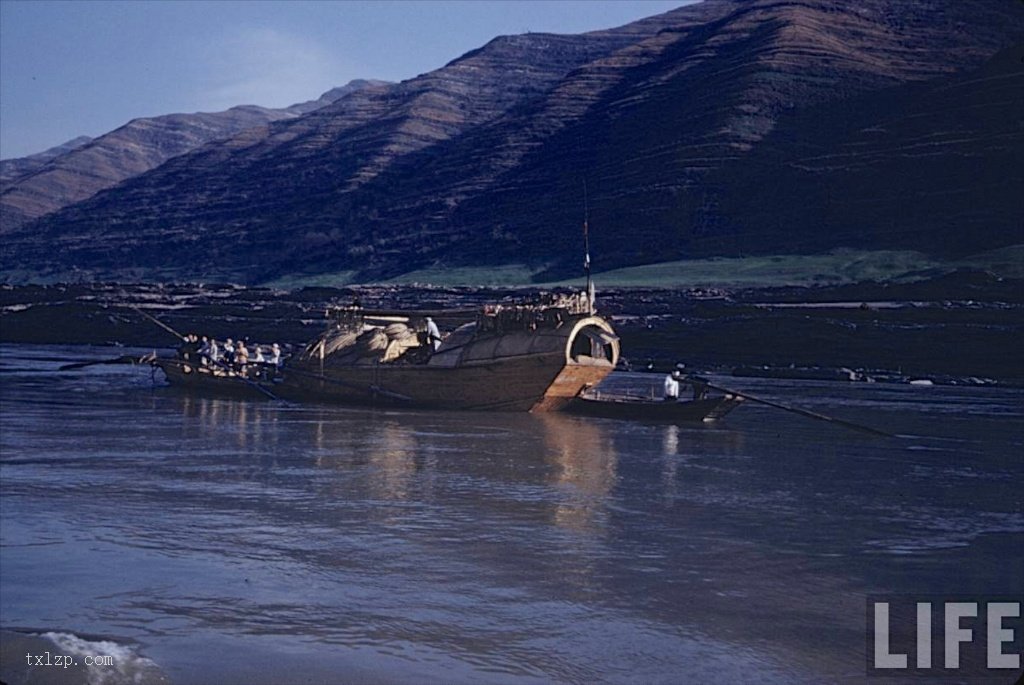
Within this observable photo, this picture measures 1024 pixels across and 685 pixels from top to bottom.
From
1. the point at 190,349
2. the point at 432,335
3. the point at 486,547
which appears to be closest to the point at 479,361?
the point at 432,335

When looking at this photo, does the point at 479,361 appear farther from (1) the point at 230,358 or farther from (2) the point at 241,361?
(1) the point at 230,358

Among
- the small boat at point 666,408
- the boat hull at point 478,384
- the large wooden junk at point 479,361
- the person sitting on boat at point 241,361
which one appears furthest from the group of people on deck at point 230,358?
the small boat at point 666,408

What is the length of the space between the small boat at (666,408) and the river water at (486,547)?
237cm

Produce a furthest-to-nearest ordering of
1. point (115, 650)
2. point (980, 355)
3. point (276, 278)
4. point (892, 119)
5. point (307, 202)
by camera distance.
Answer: point (307, 202) < point (276, 278) < point (892, 119) < point (980, 355) < point (115, 650)

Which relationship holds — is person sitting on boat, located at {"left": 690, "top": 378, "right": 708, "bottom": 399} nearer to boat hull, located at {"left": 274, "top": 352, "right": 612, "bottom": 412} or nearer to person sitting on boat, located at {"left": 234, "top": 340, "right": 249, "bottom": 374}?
boat hull, located at {"left": 274, "top": 352, "right": 612, "bottom": 412}

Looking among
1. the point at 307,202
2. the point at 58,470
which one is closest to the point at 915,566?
the point at 58,470

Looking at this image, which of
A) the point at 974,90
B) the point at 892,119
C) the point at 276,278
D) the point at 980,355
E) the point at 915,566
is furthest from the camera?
the point at 276,278

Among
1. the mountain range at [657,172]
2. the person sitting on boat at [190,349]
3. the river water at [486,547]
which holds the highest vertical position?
the mountain range at [657,172]

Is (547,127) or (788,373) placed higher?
(547,127)

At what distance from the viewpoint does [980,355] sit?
51281 millimetres

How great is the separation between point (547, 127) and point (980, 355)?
92872 millimetres

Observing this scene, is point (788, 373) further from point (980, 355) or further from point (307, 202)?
point (307, 202)

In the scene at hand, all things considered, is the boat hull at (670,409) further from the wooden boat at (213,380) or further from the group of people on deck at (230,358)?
the group of people on deck at (230,358)

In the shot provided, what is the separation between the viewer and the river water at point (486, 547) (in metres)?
12.4
